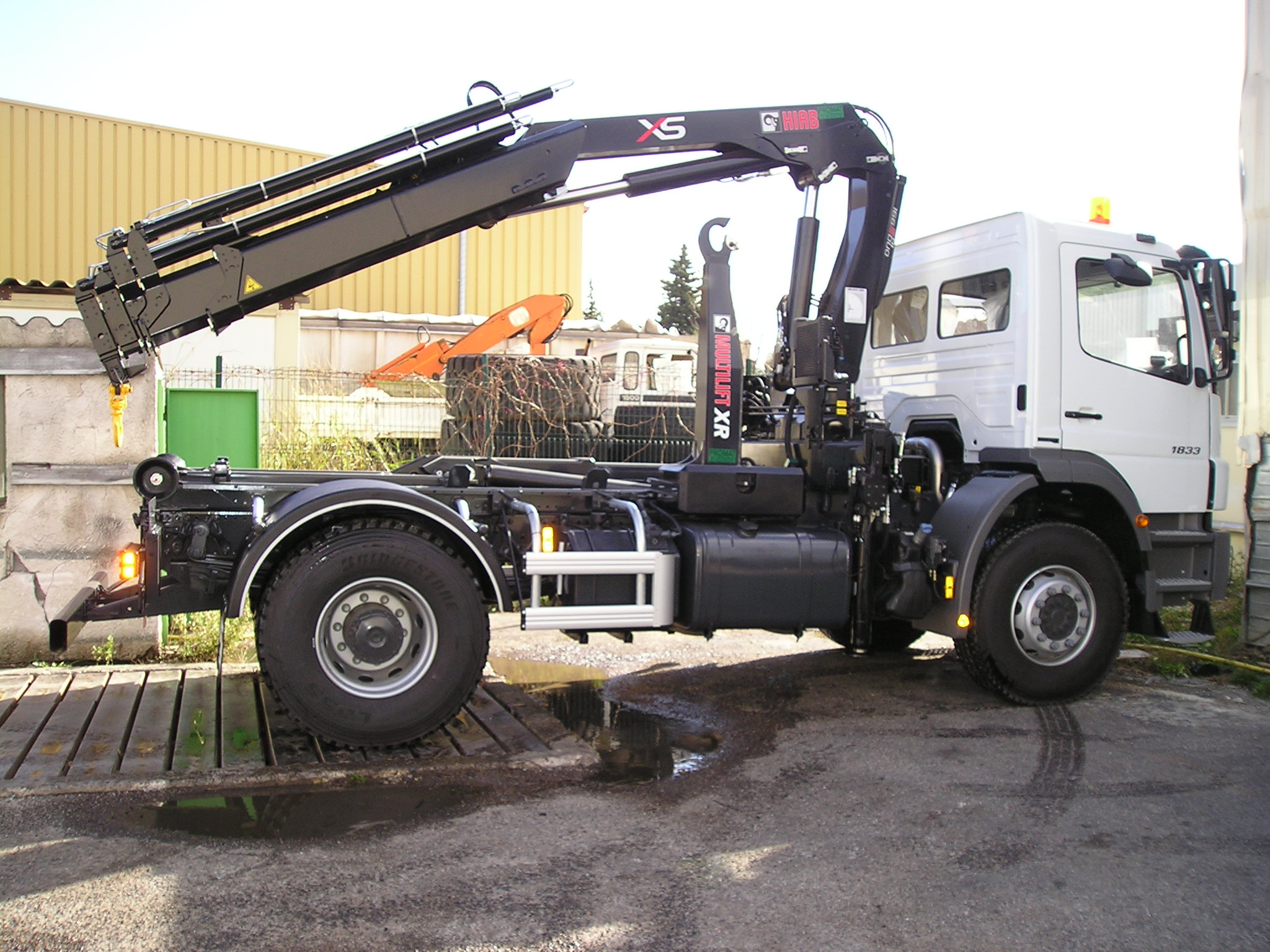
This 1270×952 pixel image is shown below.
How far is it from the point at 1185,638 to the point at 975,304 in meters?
2.65

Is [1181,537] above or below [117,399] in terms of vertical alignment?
below

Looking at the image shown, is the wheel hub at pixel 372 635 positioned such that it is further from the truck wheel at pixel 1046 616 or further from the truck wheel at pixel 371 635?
the truck wheel at pixel 1046 616

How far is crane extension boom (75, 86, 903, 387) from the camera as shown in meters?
5.48


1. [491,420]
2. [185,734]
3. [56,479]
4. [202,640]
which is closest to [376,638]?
[185,734]

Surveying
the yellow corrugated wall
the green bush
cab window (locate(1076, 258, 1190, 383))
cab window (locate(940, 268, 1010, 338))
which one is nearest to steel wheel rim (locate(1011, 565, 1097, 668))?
cab window (locate(1076, 258, 1190, 383))

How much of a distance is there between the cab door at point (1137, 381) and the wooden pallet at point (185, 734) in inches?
155

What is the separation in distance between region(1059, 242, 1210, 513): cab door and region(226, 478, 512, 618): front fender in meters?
3.78

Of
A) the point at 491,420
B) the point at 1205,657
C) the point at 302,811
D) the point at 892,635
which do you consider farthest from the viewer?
the point at 491,420

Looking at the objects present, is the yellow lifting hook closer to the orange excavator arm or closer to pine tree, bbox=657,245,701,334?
the orange excavator arm

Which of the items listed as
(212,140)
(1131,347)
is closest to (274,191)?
(1131,347)

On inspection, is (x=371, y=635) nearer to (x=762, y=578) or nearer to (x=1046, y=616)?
(x=762, y=578)

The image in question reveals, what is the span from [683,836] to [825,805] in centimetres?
81

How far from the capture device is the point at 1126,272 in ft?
21.0

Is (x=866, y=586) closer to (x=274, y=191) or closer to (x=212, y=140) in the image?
(x=274, y=191)
